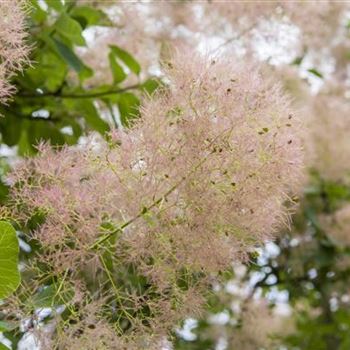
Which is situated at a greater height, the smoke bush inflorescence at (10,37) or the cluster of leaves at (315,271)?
the smoke bush inflorescence at (10,37)

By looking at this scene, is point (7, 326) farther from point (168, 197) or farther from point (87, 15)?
point (87, 15)

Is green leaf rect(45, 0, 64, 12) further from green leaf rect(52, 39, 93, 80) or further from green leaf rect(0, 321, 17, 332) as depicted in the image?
green leaf rect(0, 321, 17, 332)

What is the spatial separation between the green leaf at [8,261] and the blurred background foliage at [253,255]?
0.09 meters

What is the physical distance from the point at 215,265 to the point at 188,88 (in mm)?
342

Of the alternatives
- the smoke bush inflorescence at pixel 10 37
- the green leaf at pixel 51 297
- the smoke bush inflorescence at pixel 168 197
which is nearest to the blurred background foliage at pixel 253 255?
the green leaf at pixel 51 297

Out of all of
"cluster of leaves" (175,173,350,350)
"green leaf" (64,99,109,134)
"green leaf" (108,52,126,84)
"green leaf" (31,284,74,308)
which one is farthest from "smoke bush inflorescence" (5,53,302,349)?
"cluster of leaves" (175,173,350,350)

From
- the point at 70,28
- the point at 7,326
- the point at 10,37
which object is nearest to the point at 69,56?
the point at 70,28

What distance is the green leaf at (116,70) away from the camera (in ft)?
8.04

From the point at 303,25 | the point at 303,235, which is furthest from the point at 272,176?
the point at 303,235

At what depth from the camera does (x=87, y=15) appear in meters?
2.38

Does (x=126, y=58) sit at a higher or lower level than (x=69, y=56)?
lower

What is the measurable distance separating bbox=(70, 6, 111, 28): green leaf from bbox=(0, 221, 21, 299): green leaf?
1.10 m

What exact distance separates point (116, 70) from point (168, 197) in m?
1.09

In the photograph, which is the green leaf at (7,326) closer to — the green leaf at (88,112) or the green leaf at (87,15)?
the green leaf at (88,112)
